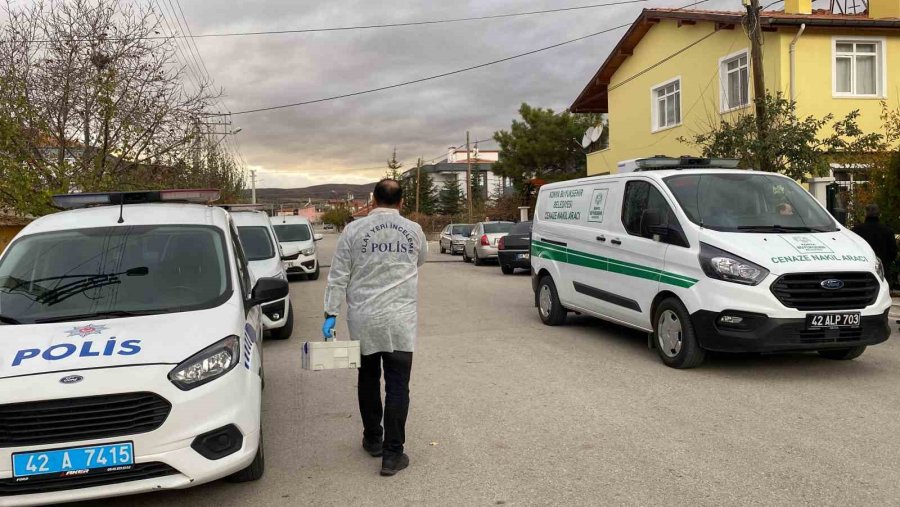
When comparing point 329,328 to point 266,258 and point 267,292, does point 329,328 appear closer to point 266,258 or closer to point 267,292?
point 267,292

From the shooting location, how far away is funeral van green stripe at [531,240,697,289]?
707cm

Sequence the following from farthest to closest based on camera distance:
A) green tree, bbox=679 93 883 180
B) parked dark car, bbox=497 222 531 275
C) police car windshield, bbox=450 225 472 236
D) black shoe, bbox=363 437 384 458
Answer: police car windshield, bbox=450 225 472 236, parked dark car, bbox=497 222 531 275, green tree, bbox=679 93 883 180, black shoe, bbox=363 437 384 458

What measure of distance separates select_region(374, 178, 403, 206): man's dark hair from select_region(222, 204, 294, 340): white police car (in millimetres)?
3108

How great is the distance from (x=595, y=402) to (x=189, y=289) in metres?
3.31

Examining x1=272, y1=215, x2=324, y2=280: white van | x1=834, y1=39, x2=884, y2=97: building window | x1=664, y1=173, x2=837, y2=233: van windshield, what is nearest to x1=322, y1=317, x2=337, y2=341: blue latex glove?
x1=664, y1=173, x2=837, y2=233: van windshield

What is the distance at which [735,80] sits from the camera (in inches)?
816

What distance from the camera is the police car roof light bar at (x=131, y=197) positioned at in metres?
5.68

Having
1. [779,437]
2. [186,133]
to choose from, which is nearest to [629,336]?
[779,437]

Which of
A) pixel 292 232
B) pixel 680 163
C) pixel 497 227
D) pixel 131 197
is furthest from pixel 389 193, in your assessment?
pixel 497 227

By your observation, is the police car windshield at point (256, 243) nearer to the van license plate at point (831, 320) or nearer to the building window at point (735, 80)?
the van license plate at point (831, 320)

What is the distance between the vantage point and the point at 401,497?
4.03 metres

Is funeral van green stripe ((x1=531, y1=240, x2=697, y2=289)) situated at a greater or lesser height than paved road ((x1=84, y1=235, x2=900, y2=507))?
greater

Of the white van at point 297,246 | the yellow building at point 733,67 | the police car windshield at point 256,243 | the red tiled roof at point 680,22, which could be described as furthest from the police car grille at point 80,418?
the red tiled roof at point 680,22

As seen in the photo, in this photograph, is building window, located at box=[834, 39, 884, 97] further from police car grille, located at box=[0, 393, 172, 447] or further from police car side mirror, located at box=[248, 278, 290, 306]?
police car grille, located at box=[0, 393, 172, 447]
